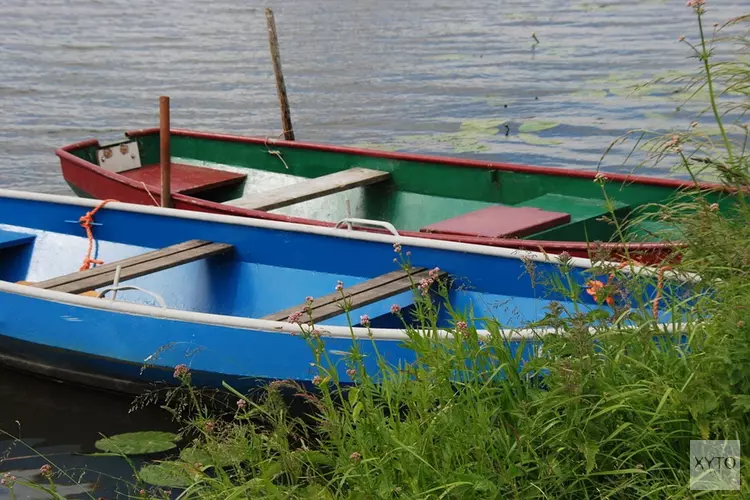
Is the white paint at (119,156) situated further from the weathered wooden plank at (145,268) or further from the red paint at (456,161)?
the weathered wooden plank at (145,268)

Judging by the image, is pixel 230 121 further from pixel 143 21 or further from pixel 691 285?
pixel 691 285

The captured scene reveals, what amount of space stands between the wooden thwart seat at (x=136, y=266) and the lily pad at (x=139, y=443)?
93 cm

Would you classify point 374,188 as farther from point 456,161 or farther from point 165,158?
point 165,158

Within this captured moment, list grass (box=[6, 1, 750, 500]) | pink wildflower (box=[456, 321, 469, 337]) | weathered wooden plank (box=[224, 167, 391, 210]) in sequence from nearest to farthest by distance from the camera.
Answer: grass (box=[6, 1, 750, 500]), pink wildflower (box=[456, 321, 469, 337]), weathered wooden plank (box=[224, 167, 391, 210])

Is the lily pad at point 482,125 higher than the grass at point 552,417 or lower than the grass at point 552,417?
lower

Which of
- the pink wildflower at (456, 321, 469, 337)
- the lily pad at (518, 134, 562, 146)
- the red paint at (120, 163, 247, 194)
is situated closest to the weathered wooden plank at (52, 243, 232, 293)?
the red paint at (120, 163, 247, 194)

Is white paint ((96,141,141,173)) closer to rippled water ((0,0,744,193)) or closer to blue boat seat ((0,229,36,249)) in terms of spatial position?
blue boat seat ((0,229,36,249))

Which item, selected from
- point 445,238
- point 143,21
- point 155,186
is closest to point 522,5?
point 143,21

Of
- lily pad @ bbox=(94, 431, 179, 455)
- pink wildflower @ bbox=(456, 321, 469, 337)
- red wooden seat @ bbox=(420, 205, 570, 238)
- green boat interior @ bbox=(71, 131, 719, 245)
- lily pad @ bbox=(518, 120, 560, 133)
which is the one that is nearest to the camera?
pink wildflower @ bbox=(456, 321, 469, 337)

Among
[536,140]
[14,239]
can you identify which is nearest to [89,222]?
[14,239]

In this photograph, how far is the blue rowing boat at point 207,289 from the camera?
18.8 ft

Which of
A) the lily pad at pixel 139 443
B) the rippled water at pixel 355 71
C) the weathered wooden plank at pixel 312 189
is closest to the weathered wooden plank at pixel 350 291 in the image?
the lily pad at pixel 139 443
